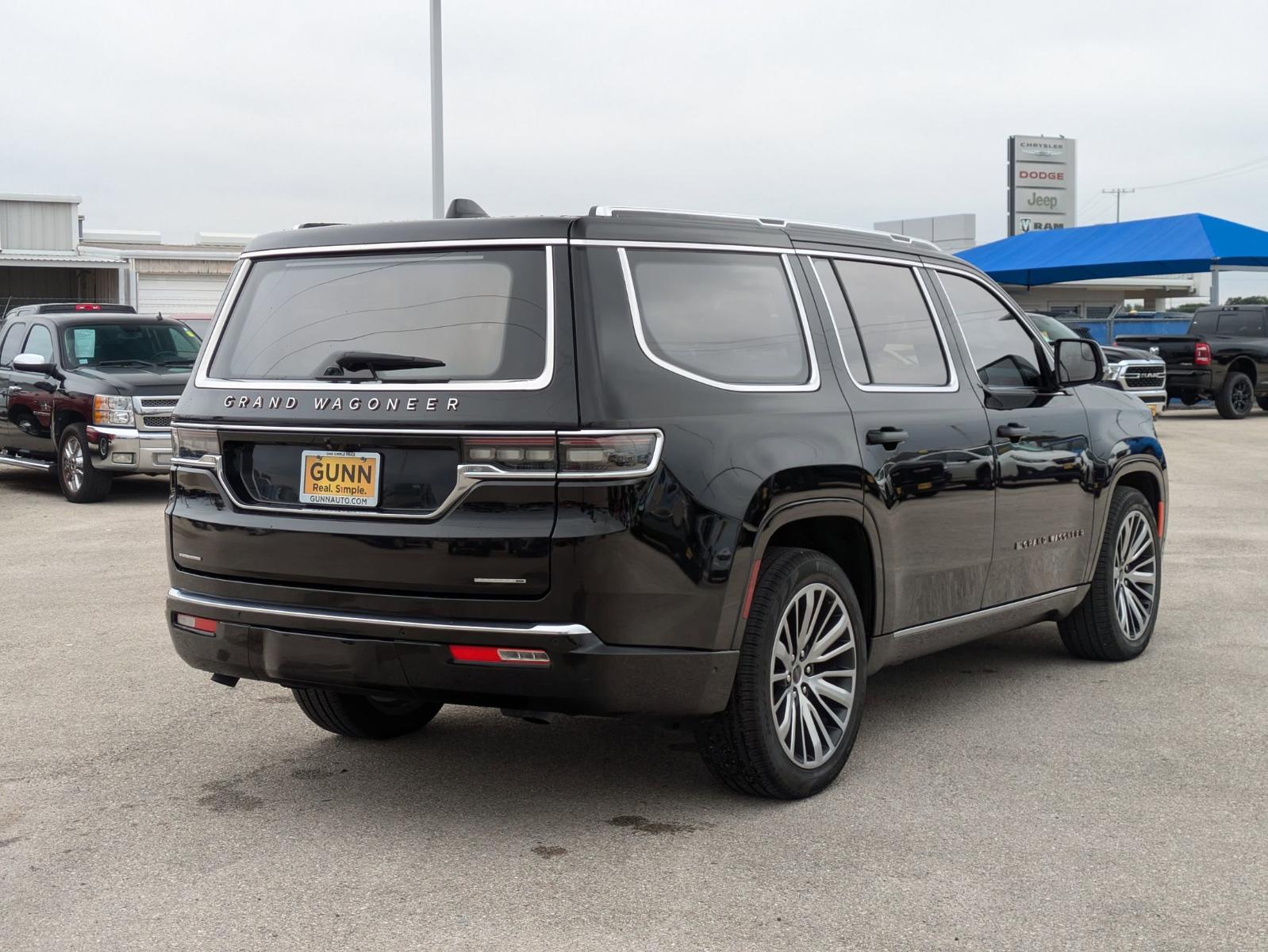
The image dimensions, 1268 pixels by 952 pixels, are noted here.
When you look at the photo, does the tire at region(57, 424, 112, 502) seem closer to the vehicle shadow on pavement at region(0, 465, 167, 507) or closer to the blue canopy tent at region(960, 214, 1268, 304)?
the vehicle shadow on pavement at region(0, 465, 167, 507)

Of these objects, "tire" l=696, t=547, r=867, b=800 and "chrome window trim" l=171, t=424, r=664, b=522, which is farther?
"tire" l=696, t=547, r=867, b=800

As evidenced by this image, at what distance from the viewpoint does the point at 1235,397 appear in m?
26.7

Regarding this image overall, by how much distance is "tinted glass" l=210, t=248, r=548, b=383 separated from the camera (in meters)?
4.38

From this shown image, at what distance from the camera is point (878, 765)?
17.5 ft

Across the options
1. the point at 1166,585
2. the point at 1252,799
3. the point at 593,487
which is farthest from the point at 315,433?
the point at 1166,585

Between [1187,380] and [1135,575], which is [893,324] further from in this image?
[1187,380]

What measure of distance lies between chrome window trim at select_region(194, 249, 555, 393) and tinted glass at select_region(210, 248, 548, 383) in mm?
20

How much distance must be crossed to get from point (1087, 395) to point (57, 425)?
11340 mm

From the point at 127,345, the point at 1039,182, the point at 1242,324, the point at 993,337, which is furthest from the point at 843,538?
the point at 1039,182

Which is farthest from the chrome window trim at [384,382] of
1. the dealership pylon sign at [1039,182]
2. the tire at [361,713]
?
the dealership pylon sign at [1039,182]

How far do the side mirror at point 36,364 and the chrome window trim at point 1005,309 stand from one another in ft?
36.7

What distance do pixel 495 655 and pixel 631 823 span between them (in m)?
0.82

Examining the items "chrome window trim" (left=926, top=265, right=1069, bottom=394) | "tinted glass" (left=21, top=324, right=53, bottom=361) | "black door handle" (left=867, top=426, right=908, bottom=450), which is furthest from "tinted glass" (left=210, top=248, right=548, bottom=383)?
"tinted glass" (left=21, top=324, right=53, bottom=361)

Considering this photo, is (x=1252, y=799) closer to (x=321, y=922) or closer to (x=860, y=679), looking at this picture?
(x=860, y=679)
